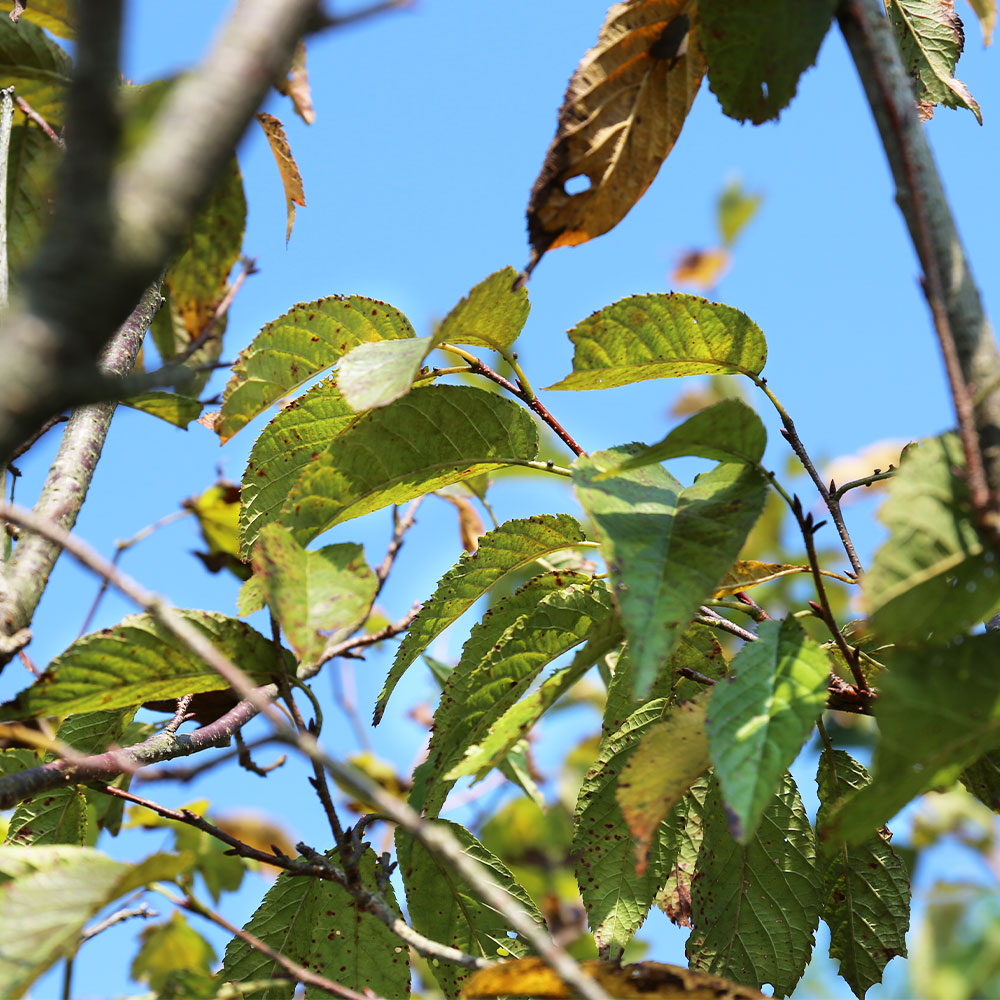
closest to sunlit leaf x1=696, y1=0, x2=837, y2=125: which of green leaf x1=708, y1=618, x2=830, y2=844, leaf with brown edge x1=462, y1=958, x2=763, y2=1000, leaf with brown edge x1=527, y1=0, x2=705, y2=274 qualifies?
leaf with brown edge x1=527, y1=0, x2=705, y2=274

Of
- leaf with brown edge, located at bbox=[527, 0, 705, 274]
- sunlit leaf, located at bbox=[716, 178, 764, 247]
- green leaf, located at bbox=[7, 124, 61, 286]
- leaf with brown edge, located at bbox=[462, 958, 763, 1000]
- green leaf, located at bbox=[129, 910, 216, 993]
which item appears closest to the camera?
leaf with brown edge, located at bbox=[462, 958, 763, 1000]

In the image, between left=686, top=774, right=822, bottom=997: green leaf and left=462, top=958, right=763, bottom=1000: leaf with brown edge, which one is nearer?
left=462, top=958, right=763, bottom=1000: leaf with brown edge

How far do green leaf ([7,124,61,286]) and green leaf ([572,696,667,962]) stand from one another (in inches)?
48.2

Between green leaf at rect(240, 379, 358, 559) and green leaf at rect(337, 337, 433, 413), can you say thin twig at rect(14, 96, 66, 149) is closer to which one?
green leaf at rect(240, 379, 358, 559)

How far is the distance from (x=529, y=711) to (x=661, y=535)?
0.67ft

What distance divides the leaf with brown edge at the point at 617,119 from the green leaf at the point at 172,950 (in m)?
1.76

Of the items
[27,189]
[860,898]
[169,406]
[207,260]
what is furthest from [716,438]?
[27,189]

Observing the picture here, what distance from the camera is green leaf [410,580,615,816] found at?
97 cm

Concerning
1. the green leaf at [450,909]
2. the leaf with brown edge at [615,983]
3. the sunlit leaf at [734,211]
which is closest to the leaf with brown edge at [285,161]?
the green leaf at [450,909]

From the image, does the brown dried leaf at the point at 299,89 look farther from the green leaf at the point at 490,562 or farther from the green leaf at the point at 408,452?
the green leaf at the point at 490,562

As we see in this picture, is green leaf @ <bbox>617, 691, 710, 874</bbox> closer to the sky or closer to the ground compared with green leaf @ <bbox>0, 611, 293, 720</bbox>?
closer to the ground

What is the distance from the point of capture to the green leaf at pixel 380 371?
0.80 m

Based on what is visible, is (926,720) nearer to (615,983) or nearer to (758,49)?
(615,983)

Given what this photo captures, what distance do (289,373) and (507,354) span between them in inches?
10.7
